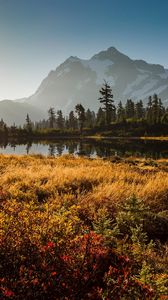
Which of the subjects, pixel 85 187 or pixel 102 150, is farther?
pixel 102 150

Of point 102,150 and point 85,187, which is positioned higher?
point 85,187

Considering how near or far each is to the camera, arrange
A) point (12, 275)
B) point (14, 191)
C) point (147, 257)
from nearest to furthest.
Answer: point (12, 275) < point (147, 257) < point (14, 191)

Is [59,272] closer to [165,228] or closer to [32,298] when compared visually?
[32,298]

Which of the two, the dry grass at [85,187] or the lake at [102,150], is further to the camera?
the lake at [102,150]

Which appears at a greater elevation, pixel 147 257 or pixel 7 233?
pixel 7 233

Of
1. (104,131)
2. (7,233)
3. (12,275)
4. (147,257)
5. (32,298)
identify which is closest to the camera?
(32,298)

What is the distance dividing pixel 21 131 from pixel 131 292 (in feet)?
324

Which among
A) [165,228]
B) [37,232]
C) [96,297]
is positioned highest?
[37,232]

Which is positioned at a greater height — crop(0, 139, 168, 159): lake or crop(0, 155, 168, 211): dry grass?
crop(0, 155, 168, 211): dry grass

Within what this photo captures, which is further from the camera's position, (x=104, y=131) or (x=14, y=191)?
(x=104, y=131)

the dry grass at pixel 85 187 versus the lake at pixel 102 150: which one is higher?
the dry grass at pixel 85 187

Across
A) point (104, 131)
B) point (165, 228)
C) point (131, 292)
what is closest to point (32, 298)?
point (131, 292)

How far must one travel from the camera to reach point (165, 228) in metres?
7.62

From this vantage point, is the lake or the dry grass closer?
the dry grass
